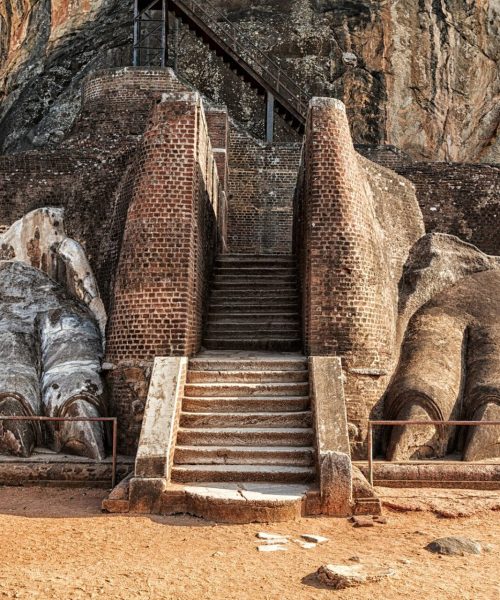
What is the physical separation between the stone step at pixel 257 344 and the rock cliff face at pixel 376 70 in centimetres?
1778

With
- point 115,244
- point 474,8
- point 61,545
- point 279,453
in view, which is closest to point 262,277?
point 115,244

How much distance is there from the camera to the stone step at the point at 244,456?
25.8 ft

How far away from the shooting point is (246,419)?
27.8ft

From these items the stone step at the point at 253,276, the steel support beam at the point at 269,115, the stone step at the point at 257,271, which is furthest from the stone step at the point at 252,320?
the steel support beam at the point at 269,115

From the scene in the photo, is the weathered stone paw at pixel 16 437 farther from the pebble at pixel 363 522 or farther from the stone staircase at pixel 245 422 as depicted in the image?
the pebble at pixel 363 522

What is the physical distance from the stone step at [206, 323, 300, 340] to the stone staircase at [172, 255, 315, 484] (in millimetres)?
14

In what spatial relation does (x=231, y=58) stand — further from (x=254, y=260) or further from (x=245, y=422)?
(x=245, y=422)

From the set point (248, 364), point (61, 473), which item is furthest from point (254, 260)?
point (61, 473)

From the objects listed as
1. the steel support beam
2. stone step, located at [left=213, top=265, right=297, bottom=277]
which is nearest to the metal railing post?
stone step, located at [left=213, top=265, right=297, bottom=277]

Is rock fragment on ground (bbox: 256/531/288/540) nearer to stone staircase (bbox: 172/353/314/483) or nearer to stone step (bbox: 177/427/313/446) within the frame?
stone staircase (bbox: 172/353/314/483)

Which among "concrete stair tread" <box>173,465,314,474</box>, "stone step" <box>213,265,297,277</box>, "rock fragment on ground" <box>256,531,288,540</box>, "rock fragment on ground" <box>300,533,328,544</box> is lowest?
"rock fragment on ground" <box>256,531,288,540</box>

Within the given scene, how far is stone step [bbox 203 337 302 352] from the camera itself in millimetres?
10594

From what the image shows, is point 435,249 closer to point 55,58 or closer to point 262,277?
point 262,277

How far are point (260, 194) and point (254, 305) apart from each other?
7.29m
